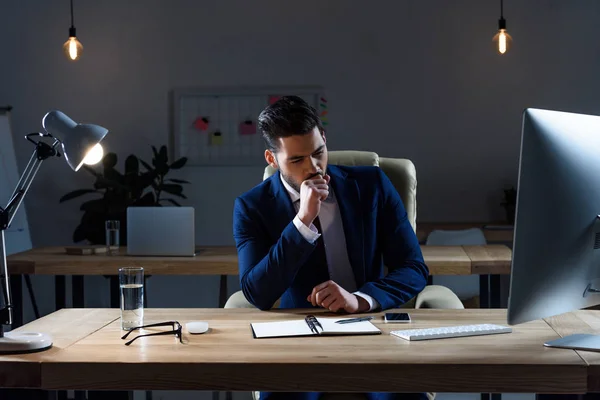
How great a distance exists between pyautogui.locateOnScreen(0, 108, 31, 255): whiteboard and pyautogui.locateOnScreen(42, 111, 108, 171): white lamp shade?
3248 millimetres

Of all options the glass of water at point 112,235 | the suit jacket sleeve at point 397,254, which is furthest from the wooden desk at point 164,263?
the suit jacket sleeve at point 397,254

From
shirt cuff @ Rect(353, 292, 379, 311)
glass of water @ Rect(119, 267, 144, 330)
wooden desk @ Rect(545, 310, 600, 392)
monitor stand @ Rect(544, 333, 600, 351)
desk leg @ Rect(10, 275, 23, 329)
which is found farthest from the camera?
desk leg @ Rect(10, 275, 23, 329)

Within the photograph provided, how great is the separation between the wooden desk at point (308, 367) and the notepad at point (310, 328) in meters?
0.07

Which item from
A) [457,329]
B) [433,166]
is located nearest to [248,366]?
[457,329]

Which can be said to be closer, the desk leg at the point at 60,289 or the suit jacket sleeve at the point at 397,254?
the suit jacket sleeve at the point at 397,254

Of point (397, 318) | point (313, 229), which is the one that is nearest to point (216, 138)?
point (313, 229)

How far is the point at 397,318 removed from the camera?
154cm

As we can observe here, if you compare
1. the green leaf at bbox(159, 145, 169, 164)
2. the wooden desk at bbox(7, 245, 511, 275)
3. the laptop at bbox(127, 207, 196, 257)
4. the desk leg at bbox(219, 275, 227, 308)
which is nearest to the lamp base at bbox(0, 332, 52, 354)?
the wooden desk at bbox(7, 245, 511, 275)

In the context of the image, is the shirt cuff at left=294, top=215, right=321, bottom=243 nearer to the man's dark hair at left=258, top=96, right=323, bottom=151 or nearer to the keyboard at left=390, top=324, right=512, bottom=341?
the man's dark hair at left=258, top=96, right=323, bottom=151

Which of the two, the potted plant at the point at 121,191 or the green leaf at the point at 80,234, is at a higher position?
the potted plant at the point at 121,191

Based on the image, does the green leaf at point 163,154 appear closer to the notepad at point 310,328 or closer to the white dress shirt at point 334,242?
the white dress shirt at point 334,242

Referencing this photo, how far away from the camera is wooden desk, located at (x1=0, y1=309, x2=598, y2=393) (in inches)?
46.1

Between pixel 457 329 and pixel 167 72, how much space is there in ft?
12.3

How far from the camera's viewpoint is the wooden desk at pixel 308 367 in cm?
117
